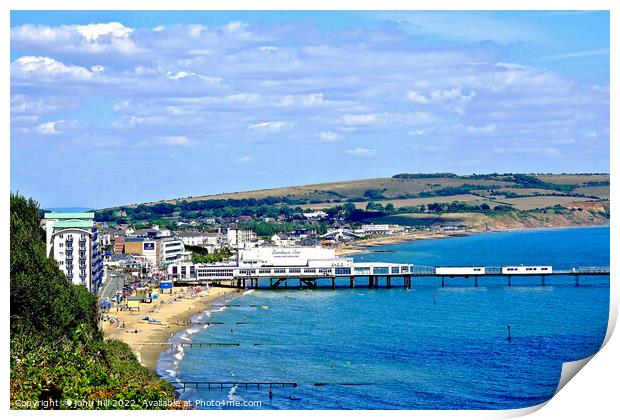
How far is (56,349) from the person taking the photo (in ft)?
25.9

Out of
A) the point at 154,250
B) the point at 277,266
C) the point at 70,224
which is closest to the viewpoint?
the point at 70,224

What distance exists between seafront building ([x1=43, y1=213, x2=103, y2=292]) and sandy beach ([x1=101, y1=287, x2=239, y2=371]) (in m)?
0.94

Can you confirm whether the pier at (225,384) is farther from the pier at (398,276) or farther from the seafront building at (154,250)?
the seafront building at (154,250)

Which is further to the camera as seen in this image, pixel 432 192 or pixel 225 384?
pixel 432 192

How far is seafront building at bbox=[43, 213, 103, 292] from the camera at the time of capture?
57.0 feet

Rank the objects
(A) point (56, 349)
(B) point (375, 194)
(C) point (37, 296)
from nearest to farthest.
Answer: (A) point (56, 349) → (C) point (37, 296) → (B) point (375, 194)

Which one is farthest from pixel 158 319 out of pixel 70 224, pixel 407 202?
pixel 407 202

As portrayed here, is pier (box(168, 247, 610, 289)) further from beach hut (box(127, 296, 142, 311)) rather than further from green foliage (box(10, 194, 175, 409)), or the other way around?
green foliage (box(10, 194, 175, 409))

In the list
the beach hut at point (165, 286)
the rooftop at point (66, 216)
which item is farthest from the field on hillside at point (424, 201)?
the rooftop at point (66, 216)

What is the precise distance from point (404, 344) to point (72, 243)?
22.3 ft

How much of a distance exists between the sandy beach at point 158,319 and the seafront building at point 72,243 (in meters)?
0.94

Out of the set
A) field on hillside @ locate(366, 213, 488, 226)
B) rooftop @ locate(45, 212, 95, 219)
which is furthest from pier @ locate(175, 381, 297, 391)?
field on hillside @ locate(366, 213, 488, 226)

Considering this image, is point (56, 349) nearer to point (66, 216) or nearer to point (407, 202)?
point (66, 216)

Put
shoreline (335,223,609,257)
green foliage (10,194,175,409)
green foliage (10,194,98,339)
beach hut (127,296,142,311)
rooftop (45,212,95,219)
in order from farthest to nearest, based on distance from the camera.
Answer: shoreline (335,223,609,257) < beach hut (127,296,142,311) < rooftop (45,212,95,219) < green foliage (10,194,98,339) < green foliage (10,194,175,409)
